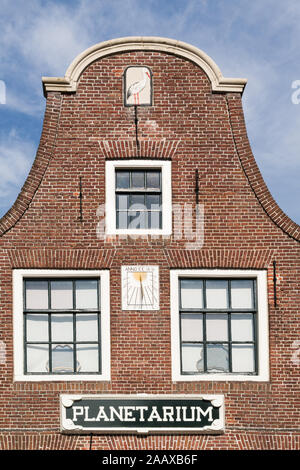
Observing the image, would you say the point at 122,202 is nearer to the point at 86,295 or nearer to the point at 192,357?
the point at 86,295

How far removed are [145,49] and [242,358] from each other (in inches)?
243

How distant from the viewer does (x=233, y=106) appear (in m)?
11.9

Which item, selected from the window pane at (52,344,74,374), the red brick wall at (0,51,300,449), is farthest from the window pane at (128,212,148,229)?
the window pane at (52,344,74,374)

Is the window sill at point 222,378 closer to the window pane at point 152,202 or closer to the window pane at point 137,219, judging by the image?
the window pane at point 137,219

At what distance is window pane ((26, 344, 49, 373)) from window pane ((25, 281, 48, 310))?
2.31 ft

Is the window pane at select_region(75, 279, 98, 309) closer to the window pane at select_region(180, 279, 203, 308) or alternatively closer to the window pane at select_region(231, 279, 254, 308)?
the window pane at select_region(180, 279, 203, 308)

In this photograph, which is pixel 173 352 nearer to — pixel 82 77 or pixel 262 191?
pixel 262 191

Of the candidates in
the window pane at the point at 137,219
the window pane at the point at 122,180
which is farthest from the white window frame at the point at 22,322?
the window pane at the point at 122,180

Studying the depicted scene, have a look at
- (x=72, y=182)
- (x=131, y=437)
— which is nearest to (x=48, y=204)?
(x=72, y=182)

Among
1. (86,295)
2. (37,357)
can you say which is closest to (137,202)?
(86,295)

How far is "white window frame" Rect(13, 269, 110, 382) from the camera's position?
36.1 ft

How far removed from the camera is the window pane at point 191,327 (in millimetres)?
11297

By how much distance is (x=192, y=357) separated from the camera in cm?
1127

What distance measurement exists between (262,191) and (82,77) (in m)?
4.08
